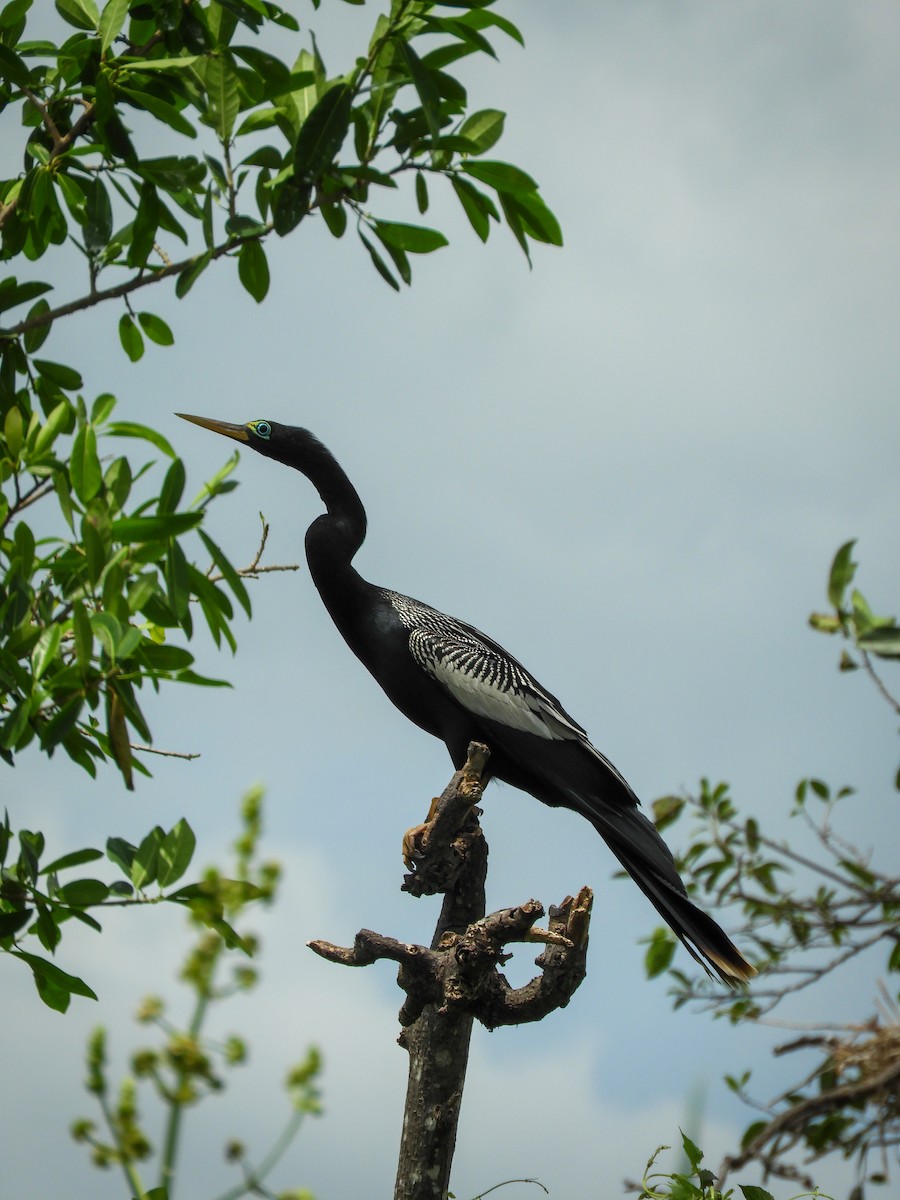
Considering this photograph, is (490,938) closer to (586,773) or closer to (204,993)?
(586,773)

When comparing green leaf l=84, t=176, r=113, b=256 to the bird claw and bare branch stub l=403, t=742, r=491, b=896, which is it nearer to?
bare branch stub l=403, t=742, r=491, b=896

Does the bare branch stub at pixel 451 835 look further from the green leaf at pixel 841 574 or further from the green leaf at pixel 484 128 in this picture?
the green leaf at pixel 841 574

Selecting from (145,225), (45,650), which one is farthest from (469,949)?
(145,225)

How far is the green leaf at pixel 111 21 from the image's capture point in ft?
8.48

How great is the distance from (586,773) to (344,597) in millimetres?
1264

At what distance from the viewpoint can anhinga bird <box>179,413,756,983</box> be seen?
14.0 feet

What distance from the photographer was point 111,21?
260 centimetres

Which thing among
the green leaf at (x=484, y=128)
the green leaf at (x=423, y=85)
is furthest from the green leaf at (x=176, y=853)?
the green leaf at (x=484, y=128)

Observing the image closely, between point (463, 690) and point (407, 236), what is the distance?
2386 mm

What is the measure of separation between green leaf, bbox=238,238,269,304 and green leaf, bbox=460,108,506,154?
56cm

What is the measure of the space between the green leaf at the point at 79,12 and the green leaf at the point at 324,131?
93 centimetres

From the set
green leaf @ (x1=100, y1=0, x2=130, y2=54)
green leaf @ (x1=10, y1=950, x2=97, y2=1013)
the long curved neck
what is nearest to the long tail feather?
the long curved neck

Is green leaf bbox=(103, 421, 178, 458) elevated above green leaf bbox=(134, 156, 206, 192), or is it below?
below

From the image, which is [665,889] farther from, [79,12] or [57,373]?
[79,12]
